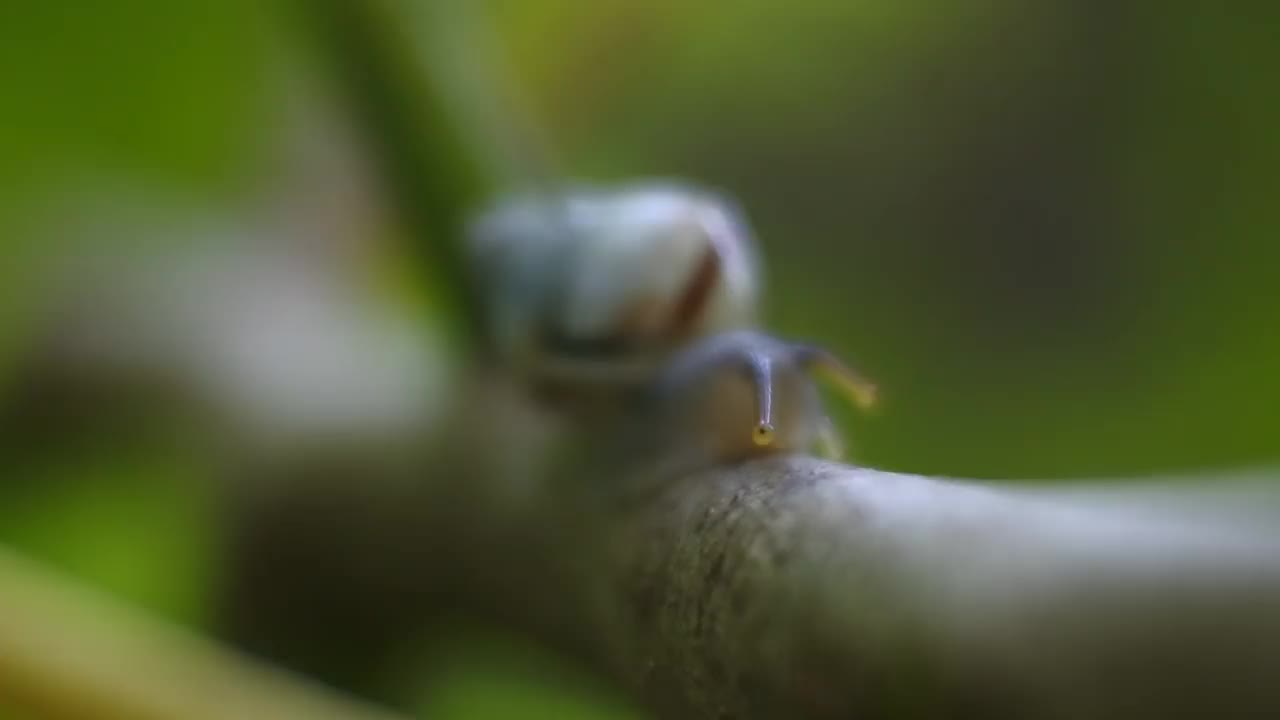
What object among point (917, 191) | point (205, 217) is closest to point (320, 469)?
point (205, 217)

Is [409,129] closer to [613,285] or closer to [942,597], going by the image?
[613,285]

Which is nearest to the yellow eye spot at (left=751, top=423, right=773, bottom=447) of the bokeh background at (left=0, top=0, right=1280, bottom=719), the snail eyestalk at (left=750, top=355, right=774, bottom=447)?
the snail eyestalk at (left=750, top=355, right=774, bottom=447)

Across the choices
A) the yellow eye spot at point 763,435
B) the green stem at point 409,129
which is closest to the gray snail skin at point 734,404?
the yellow eye spot at point 763,435

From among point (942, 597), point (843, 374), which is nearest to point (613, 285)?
point (843, 374)

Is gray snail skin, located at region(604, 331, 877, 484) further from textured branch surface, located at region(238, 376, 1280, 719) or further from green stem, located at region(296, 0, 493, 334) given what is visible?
green stem, located at region(296, 0, 493, 334)

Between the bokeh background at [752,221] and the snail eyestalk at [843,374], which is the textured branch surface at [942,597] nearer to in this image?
the snail eyestalk at [843,374]
